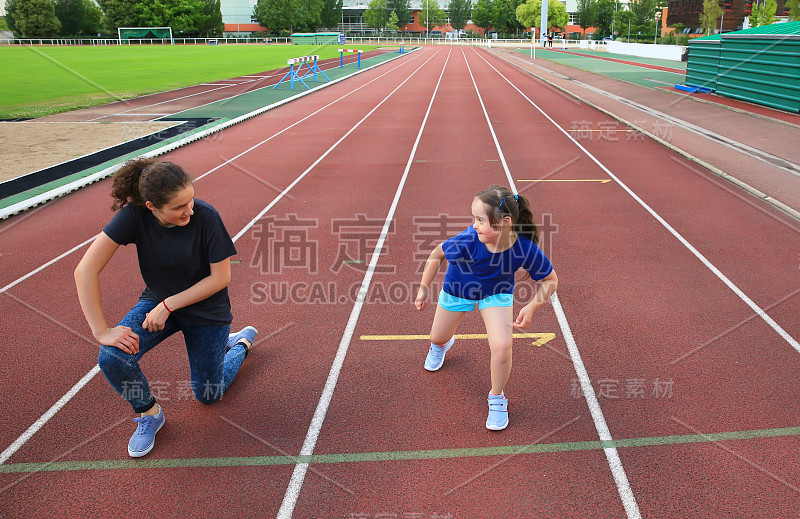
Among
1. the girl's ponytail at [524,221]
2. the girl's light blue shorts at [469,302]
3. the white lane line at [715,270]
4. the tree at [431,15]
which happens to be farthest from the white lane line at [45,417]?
the tree at [431,15]

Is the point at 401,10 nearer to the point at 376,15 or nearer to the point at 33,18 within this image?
A: the point at 376,15

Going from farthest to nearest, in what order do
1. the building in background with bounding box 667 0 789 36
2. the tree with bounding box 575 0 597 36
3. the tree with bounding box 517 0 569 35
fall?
the tree with bounding box 517 0 569 35
the tree with bounding box 575 0 597 36
the building in background with bounding box 667 0 789 36

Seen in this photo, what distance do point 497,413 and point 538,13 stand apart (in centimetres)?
11364

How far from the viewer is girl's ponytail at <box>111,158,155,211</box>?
339cm

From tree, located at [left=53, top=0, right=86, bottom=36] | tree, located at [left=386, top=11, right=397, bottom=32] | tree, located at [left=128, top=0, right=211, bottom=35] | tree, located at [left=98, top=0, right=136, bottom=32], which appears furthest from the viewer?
tree, located at [left=386, top=11, right=397, bottom=32]

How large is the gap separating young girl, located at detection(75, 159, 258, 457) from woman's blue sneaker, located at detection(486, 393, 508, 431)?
1.84 metres

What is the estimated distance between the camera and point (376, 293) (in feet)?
20.4

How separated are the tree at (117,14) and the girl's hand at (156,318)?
97665 mm

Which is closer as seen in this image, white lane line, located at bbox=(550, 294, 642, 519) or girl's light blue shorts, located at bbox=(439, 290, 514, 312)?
white lane line, located at bbox=(550, 294, 642, 519)

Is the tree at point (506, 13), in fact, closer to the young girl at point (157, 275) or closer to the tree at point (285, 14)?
the tree at point (285, 14)

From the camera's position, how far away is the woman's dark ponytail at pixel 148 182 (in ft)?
10.7

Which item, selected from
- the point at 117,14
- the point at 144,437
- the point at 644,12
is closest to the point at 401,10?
the point at 644,12

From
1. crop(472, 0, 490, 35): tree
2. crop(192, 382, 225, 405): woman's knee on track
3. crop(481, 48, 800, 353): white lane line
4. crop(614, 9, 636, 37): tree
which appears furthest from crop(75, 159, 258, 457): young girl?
crop(472, 0, 490, 35): tree

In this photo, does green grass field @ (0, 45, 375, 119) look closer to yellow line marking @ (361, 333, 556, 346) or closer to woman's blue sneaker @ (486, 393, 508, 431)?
yellow line marking @ (361, 333, 556, 346)
